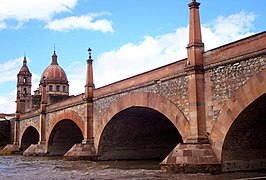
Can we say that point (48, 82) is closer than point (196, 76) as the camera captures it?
No

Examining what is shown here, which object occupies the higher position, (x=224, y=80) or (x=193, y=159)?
(x=224, y=80)

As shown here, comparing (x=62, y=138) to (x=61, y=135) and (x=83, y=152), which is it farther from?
(x=83, y=152)

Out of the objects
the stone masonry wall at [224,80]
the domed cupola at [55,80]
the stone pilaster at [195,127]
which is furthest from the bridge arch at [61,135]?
the domed cupola at [55,80]

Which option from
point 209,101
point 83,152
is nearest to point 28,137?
point 83,152

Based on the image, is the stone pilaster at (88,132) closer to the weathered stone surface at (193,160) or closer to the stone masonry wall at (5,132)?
the weathered stone surface at (193,160)

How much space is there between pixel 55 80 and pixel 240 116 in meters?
50.7

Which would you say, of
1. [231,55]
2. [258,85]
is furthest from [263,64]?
[231,55]

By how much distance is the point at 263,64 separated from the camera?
12516mm

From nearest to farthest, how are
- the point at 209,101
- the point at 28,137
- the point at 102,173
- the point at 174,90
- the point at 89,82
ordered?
1. the point at 209,101
2. the point at 102,173
3. the point at 174,90
4. the point at 89,82
5. the point at 28,137

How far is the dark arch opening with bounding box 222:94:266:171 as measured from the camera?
13.8 meters

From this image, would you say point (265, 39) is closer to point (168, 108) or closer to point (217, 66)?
point (217, 66)

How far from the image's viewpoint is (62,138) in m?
35.9

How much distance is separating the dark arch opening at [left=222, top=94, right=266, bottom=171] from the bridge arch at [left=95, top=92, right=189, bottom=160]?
1958 mm

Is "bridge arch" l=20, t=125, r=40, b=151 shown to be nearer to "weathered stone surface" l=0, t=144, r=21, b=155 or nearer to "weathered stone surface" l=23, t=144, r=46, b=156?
"weathered stone surface" l=0, t=144, r=21, b=155
